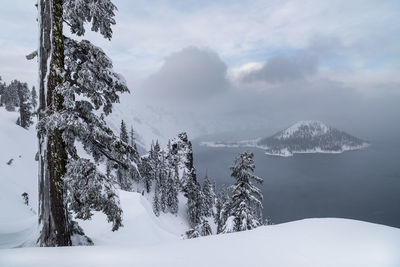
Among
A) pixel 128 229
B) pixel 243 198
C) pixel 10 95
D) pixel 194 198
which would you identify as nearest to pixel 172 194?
pixel 194 198

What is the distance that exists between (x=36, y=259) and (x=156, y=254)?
2.05 meters

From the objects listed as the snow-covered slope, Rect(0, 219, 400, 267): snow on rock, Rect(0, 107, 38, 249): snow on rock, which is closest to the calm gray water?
the snow-covered slope

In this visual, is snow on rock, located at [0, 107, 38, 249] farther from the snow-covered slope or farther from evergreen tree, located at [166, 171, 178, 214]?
evergreen tree, located at [166, 171, 178, 214]

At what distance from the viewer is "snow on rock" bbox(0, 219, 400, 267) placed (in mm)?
3619

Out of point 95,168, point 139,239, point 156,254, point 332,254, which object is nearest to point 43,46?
point 95,168

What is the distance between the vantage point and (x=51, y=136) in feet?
17.4

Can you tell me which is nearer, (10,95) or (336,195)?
(10,95)

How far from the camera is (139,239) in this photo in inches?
465

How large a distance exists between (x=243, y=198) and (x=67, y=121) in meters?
13.9

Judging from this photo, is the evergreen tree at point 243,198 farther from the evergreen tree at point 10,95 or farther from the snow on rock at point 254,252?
the evergreen tree at point 10,95

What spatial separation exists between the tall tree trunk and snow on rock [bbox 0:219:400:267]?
4.25ft

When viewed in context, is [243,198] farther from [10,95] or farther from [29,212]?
[10,95]

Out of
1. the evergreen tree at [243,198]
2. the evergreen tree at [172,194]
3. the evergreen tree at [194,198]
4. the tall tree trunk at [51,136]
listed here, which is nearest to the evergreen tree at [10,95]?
the evergreen tree at [172,194]

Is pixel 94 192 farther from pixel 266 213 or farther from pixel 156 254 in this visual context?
pixel 266 213
